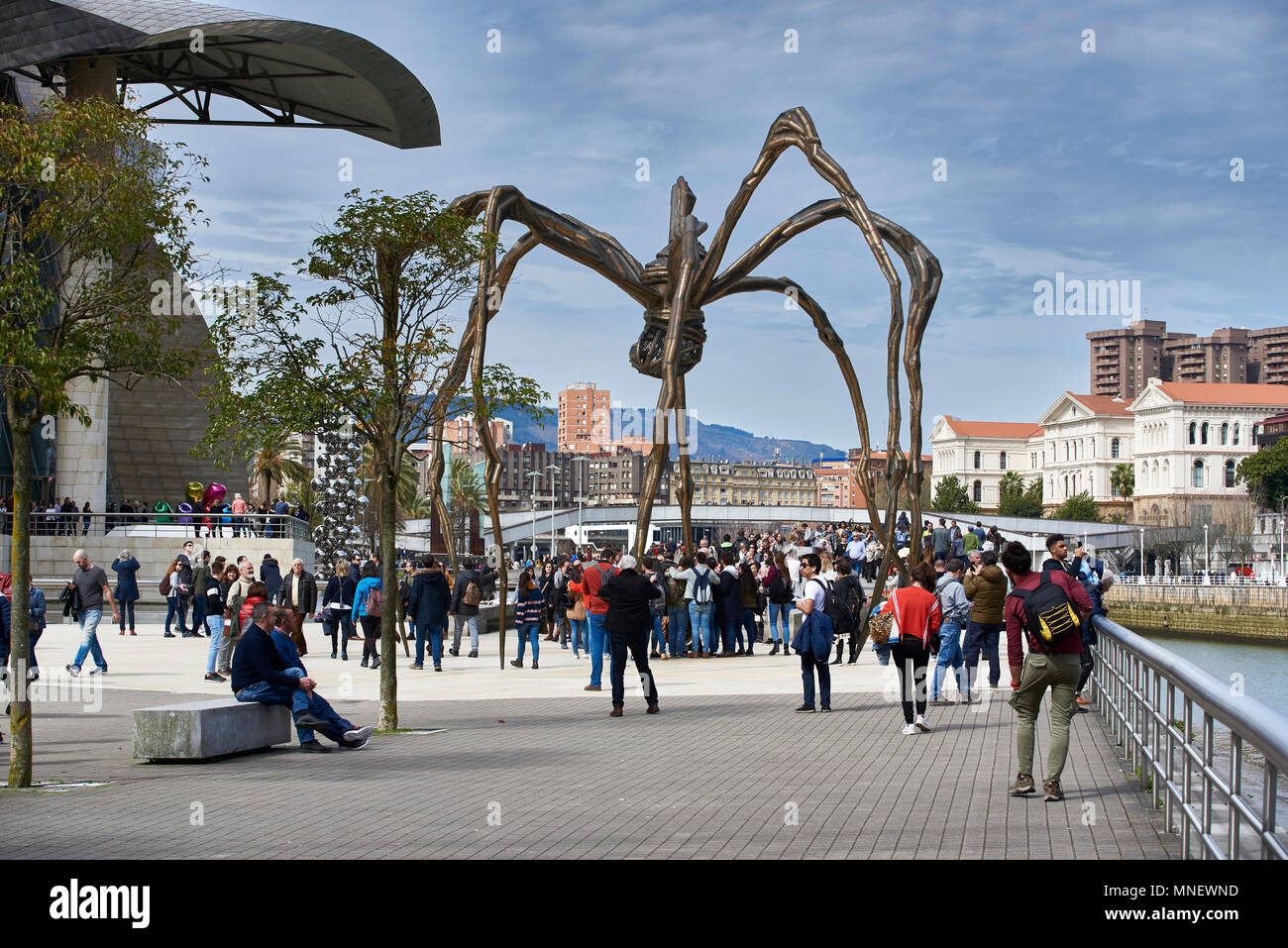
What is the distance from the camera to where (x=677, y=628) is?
2452 centimetres

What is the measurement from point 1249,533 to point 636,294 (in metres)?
86.8

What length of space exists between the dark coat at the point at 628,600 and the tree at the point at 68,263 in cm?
547

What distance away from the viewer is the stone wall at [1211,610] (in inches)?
2410

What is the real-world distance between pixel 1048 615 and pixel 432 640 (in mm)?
14448

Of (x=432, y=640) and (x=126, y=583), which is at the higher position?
(x=126, y=583)

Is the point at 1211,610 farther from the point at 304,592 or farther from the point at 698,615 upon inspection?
the point at 304,592

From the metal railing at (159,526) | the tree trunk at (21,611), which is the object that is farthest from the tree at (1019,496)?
the tree trunk at (21,611)

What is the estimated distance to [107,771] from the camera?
11250 millimetres

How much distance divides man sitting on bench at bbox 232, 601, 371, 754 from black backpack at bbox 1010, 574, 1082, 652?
6.24 m

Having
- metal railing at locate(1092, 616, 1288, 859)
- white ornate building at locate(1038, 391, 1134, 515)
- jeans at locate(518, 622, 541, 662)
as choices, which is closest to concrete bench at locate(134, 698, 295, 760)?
metal railing at locate(1092, 616, 1288, 859)

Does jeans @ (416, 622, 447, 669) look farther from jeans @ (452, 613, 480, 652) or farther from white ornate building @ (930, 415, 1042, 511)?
white ornate building @ (930, 415, 1042, 511)

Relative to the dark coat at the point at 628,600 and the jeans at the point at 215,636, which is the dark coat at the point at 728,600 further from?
the dark coat at the point at 628,600

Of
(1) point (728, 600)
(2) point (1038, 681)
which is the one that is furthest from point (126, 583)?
(2) point (1038, 681)
